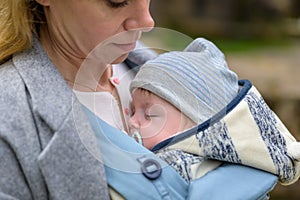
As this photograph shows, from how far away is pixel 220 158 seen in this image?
137 cm

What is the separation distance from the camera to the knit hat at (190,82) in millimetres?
1390

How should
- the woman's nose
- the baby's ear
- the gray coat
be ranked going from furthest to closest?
the baby's ear
the woman's nose
the gray coat

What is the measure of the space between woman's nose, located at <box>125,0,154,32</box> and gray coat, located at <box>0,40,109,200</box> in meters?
0.19

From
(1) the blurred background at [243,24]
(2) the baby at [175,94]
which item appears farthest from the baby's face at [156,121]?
(1) the blurred background at [243,24]

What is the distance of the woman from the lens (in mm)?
1239

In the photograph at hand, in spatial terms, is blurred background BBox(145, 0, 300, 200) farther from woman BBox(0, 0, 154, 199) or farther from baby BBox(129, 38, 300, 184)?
woman BBox(0, 0, 154, 199)

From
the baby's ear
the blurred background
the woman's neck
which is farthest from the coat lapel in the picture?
the blurred background

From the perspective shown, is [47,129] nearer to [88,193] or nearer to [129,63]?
[88,193]

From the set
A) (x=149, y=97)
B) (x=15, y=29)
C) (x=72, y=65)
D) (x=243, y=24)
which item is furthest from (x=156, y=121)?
(x=243, y=24)

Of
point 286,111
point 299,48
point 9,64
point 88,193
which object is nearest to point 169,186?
point 88,193

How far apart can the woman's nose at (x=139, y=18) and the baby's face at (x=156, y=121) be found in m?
0.14

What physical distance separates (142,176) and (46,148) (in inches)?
7.5

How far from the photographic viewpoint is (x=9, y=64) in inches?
52.9

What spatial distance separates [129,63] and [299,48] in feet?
17.9
